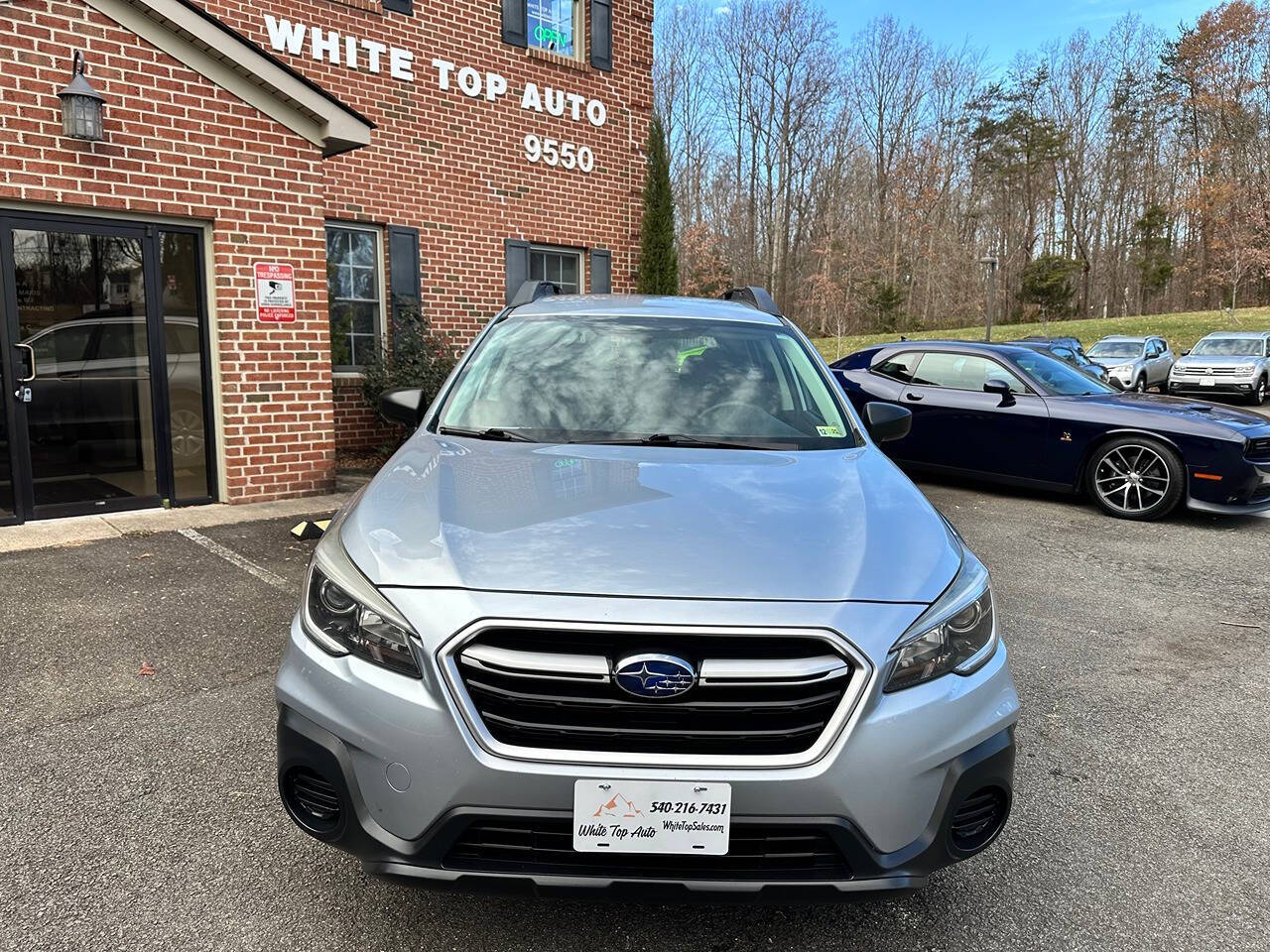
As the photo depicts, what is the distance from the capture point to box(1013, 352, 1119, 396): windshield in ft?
26.5

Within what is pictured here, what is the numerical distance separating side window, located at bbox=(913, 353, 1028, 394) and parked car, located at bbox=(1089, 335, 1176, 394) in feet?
40.7

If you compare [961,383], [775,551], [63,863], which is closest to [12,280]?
[63,863]

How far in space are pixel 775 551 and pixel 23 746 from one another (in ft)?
9.47

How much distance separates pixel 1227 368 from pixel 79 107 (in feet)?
69.9

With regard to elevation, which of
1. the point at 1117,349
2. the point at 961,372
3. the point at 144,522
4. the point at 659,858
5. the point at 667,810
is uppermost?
the point at 1117,349

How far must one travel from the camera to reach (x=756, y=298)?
4.66 meters

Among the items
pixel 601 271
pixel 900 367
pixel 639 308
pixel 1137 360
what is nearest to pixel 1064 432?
pixel 900 367

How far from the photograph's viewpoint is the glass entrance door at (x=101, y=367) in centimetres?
601

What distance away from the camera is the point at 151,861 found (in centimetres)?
246

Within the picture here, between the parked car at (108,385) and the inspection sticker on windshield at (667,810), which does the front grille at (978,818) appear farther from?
the parked car at (108,385)

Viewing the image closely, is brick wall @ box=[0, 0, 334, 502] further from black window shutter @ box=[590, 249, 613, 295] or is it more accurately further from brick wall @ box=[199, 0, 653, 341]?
black window shutter @ box=[590, 249, 613, 295]

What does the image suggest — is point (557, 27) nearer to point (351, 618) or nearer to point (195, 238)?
point (195, 238)

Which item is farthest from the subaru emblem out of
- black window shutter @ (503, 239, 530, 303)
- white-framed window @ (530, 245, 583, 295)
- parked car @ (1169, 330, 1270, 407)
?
parked car @ (1169, 330, 1270, 407)

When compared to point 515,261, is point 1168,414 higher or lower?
lower
